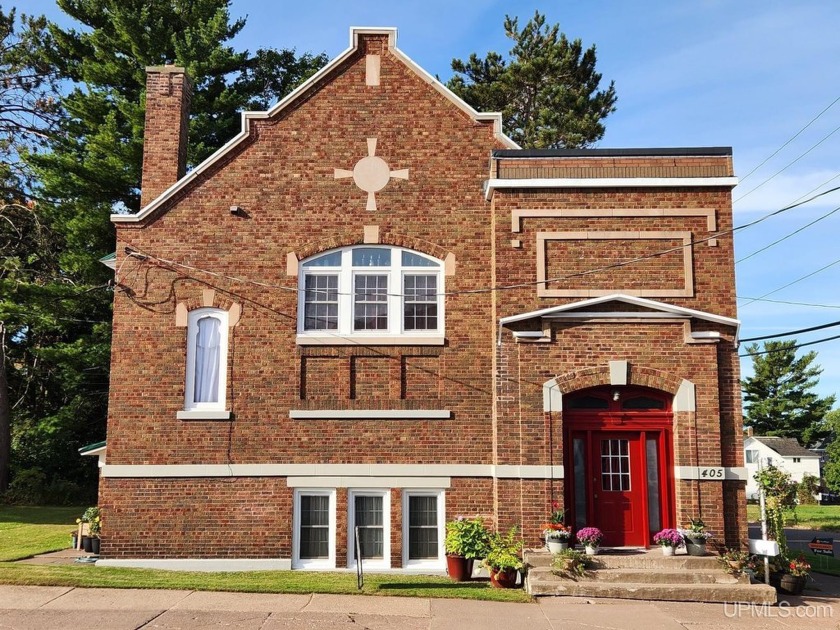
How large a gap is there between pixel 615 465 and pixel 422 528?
3733 millimetres

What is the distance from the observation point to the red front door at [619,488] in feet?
46.4

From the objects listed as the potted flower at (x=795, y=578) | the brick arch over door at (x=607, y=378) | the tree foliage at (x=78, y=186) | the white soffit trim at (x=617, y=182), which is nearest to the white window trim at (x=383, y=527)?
the brick arch over door at (x=607, y=378)

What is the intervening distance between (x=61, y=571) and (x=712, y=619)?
10.5 metres

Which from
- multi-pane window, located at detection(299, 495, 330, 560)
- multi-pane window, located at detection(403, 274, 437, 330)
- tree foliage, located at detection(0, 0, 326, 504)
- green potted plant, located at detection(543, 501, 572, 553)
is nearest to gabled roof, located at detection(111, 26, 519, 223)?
multi-pane window, located at detection(403, 274, 437, 330)

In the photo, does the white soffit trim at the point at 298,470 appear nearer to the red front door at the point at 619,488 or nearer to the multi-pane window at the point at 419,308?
the red front door at the point at 619,488

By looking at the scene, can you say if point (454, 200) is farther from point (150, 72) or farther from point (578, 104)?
point (578, 104)

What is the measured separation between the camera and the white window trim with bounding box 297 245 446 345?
15.1 metres

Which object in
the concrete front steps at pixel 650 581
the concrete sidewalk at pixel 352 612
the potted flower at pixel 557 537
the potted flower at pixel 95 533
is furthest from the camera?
the potted flower at pixel 95 533

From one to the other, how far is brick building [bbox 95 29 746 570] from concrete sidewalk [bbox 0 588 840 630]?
6.35 ft

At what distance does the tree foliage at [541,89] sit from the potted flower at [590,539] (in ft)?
78.4

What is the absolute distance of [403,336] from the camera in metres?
15.2

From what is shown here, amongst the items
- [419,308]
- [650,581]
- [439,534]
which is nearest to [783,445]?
[439,534]

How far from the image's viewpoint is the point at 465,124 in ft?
51.9

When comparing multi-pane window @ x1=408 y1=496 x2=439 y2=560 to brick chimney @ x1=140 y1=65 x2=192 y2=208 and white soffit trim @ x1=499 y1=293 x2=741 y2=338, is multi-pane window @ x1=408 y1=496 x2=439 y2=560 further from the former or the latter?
brick chimney @ x1=140 y1=65 x2=192 y2=208
